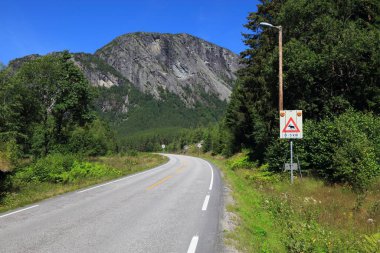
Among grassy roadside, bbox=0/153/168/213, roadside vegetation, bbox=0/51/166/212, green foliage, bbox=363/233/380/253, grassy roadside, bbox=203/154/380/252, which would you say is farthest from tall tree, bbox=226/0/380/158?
green foliage, bbox=363/233/380/253

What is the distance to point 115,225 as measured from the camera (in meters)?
8.43

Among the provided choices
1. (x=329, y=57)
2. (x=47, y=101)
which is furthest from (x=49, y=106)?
(x=329, y=57)

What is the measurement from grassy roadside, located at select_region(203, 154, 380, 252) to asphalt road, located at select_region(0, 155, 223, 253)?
886 millimetres

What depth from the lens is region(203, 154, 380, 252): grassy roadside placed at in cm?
700

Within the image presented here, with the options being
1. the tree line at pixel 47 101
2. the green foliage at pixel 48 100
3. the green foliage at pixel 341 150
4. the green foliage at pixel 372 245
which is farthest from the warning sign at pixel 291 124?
the green foliage at pixel 48 100

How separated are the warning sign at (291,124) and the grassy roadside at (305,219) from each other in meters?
2.23

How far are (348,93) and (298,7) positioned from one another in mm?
7347

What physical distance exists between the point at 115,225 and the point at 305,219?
5.55m

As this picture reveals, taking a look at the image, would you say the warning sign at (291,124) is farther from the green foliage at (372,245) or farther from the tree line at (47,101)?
the tree line at (47,101)

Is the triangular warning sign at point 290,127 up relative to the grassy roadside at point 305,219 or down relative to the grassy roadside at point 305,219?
up

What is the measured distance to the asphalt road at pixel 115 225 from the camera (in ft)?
21.8

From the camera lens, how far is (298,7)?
80.8ft

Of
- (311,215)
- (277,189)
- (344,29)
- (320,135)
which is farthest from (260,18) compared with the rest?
(311,215)

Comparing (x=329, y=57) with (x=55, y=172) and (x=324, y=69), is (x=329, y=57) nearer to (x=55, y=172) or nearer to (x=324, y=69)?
(x=324, y=69)
